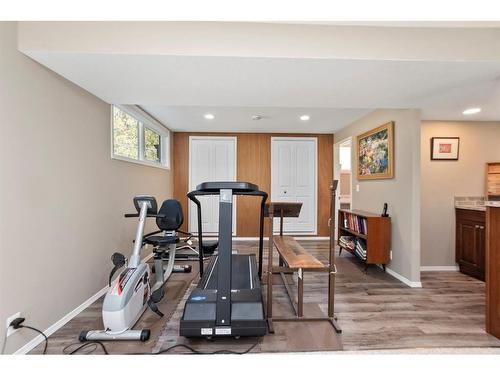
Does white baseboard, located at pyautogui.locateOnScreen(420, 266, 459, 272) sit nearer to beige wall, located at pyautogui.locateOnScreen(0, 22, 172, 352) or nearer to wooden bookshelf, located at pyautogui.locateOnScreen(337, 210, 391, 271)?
wooden bookshelf, located at pyautogui.locateOnScreen(337, 210, 391, 271)

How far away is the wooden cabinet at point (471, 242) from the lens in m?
2.98

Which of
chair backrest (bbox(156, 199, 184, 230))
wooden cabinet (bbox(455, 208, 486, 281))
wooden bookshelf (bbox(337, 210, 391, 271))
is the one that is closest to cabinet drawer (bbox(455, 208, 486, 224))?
wooden cabinet (bbox(455, 208, 486, 281))

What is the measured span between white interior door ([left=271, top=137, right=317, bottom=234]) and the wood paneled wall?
132 millimetres

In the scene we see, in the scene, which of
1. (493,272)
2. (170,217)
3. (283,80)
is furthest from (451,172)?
(170,217)

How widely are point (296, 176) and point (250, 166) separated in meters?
1.05

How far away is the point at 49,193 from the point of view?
1.86 m

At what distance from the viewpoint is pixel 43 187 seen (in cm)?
180

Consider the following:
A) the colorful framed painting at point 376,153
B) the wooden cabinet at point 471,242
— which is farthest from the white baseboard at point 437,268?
the colorful framed painting at point 376,153

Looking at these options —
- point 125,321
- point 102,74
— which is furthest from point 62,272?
point 102,74

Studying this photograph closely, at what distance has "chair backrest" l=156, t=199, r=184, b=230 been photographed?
2.97 m

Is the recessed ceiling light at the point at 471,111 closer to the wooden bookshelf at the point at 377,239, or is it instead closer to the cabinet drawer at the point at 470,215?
the cabinet drawer at the point at 470,215

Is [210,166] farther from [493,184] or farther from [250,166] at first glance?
[493,184]

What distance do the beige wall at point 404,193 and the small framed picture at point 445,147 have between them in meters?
0.70
